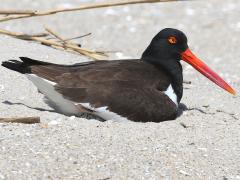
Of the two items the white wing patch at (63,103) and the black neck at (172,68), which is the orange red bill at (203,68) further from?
the white wing patch at (63,103)

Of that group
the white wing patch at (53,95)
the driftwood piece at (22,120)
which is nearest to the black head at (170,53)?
the white wing patch at (53,95)

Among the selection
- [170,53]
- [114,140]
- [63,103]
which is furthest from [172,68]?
[114,140]

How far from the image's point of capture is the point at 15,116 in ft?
19.2

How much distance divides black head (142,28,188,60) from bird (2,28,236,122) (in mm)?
356

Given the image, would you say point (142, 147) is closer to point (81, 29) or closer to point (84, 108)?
point (84, 108)

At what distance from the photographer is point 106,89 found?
6.00 meters

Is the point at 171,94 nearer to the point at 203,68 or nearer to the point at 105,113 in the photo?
the point at 203,68

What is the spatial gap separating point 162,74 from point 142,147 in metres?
1.41

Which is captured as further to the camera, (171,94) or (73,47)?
(73,47)

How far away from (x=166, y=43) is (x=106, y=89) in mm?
1083

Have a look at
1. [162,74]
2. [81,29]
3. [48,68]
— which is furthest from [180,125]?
[81,29]

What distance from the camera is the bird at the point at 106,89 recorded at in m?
5.98

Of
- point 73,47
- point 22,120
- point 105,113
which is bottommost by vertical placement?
point 73,47

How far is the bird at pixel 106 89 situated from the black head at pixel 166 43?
0.36 m
